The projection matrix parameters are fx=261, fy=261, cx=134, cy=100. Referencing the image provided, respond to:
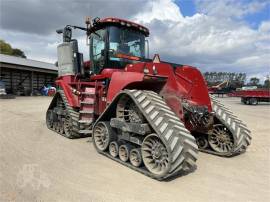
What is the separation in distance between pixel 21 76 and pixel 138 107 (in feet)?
93.5

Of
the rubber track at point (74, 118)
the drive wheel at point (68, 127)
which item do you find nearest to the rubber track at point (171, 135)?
the rubber track at point (74, 118)

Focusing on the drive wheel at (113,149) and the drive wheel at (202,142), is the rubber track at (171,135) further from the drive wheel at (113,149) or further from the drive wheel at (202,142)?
the drive wheel at (202,142)

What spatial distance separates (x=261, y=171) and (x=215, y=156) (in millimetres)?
1081

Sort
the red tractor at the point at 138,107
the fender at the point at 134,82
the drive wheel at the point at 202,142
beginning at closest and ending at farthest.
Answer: the red tractor at the point at 138,107 < the fender at the point at 134,82 < the drive wheel at the point at 202,142

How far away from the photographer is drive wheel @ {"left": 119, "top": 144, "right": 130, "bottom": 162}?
202 inches

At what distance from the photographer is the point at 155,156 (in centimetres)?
448

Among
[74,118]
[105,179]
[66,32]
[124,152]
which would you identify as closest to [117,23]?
[66,32]

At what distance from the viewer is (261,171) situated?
16.4ft

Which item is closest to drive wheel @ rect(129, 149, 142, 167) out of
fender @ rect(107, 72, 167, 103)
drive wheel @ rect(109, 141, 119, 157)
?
drive wheel @ rect(109, 141, 119, 157)

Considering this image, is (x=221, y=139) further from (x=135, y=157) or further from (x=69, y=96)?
(x=69, y=96)

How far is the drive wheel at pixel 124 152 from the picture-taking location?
512cm

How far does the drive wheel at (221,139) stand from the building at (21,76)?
2450 centimetres

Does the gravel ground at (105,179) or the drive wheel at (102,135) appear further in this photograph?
the drive wheel at (102,135)

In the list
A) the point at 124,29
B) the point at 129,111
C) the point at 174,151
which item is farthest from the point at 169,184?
the point at 124,29
